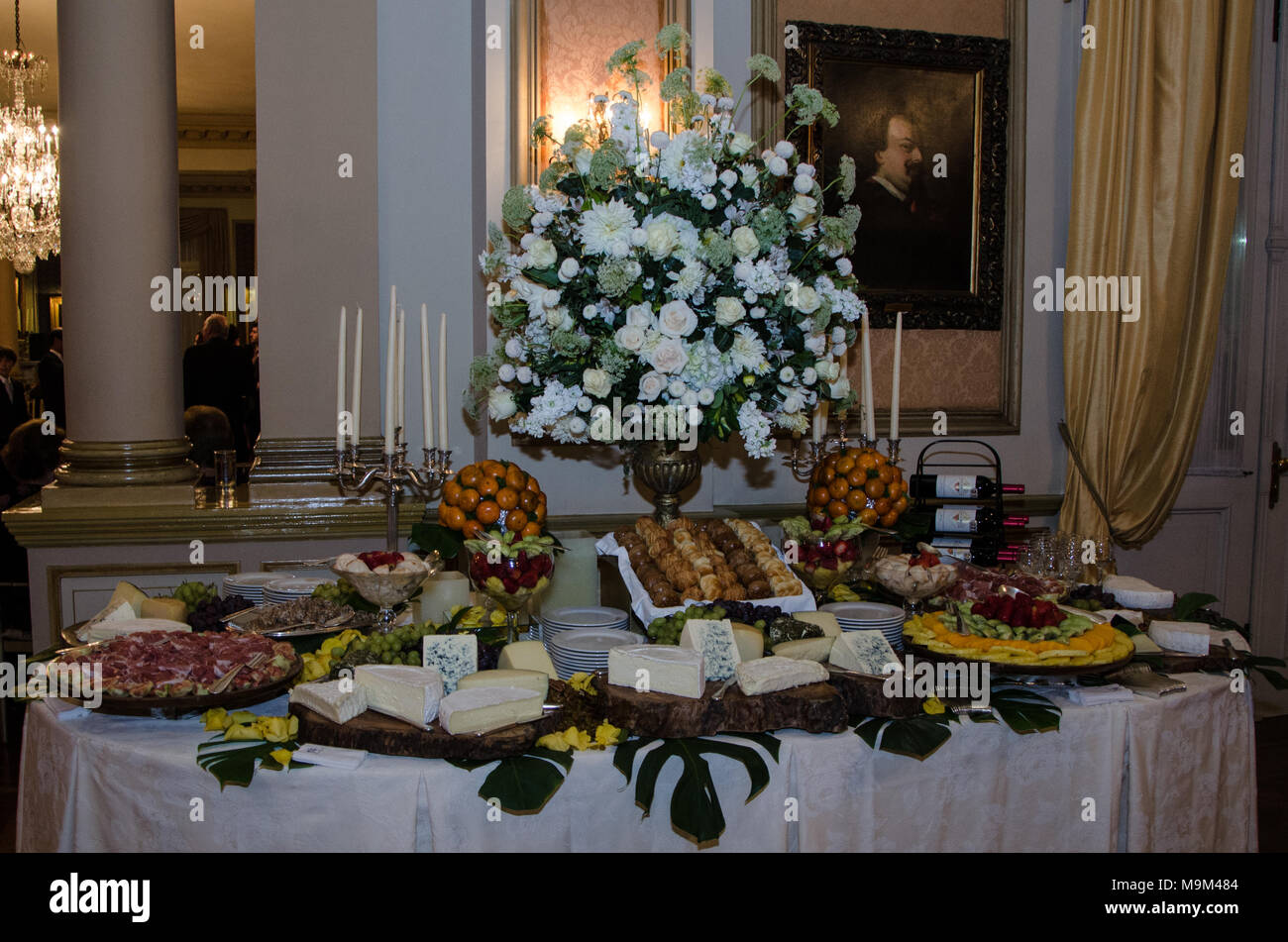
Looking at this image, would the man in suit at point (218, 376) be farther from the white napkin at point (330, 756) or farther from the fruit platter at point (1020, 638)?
the fruit platter at point (1020, 638)

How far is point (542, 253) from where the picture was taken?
255cm

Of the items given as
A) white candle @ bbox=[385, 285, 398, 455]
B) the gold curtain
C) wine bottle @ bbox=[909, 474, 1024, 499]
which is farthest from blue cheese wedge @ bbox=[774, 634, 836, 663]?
the gold curtain

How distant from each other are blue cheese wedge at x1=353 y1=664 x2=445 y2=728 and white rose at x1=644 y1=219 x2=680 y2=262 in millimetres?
1076

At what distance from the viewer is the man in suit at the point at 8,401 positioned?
7.02 meters

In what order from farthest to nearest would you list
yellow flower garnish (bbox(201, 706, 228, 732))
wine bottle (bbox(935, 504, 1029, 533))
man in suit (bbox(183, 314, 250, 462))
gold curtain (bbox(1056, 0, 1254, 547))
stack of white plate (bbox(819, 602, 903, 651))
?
man in suit (bbox(183, 314, 250, 462)) → gold curtain (bbox(1056, 0, 1254, 547)) → wine bottle (bbox(935, 504, 1029, 533)) → stack of white plate (bbox(819, 602, 903, 651)) → yellow flower garnish (bbox(201, 706, 228, 732))

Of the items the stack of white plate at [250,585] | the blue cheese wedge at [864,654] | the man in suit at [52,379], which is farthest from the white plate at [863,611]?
the man in suit at [52,379]

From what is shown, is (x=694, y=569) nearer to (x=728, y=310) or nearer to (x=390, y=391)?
(x=728, y=310)

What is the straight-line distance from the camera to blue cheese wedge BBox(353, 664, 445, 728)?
191cm

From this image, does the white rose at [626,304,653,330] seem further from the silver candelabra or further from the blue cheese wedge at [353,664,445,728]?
the blue cheese wedge at [353,664,445,728]

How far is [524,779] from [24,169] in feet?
27.8

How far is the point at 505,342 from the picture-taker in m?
2.80

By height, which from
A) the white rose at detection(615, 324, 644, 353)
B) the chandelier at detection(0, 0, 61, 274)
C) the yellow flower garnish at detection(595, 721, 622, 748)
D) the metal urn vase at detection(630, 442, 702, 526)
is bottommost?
the yellow flower garnish at detection(595, 721, 622, 748)

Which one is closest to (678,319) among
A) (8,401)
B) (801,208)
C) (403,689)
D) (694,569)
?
(801,208)
